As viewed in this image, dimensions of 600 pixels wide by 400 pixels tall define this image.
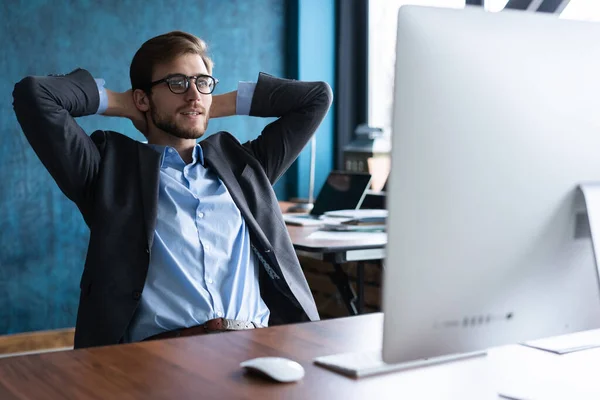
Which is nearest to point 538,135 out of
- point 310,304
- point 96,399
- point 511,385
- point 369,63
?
point 511,385

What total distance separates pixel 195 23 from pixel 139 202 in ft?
9.73

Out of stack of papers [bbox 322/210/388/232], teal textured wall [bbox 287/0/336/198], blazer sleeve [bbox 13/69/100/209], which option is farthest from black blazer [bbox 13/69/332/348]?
teal textured wall [bbox 287/0/336/198]

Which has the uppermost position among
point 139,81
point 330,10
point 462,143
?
point 330,10

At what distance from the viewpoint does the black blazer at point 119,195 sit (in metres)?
1.72

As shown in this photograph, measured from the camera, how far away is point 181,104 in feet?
6.34

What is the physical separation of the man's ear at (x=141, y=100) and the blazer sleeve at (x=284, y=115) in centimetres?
28

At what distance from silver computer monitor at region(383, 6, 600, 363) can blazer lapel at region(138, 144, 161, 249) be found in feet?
3.32

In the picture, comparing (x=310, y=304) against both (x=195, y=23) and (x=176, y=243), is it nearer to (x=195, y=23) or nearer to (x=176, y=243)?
(x=176, y=243)

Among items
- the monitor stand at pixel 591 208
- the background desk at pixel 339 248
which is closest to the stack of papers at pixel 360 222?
the background desk at pixel 339 248

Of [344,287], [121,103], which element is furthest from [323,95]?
[344,287]

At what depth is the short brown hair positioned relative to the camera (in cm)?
197

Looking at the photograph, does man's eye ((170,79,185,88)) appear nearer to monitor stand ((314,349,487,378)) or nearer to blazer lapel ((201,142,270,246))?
blazer lapel ((201,142,270,246))

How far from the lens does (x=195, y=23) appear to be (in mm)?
4574

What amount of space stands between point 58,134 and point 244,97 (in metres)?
0.53
